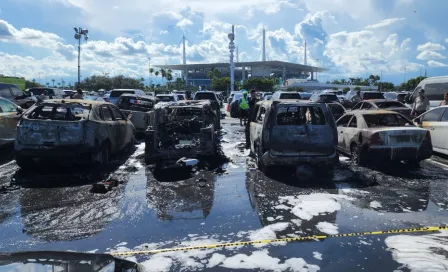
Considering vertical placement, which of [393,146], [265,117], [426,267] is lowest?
[426,267]

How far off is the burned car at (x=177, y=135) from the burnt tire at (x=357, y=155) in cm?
336

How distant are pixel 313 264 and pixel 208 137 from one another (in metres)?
5.39

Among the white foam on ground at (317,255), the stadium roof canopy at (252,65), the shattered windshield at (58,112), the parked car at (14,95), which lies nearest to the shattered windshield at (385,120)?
the white foam on ground at (317,255)

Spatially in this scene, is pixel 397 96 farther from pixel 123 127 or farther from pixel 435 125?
pixel 123 127

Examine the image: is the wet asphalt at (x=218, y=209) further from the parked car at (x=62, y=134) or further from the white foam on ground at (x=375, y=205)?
the parked car at (x=62, y=134)

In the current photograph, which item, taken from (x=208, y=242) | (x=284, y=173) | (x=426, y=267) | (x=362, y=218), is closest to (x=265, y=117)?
(x=284, y=173)

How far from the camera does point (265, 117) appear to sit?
8562mm

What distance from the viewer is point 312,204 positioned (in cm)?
652

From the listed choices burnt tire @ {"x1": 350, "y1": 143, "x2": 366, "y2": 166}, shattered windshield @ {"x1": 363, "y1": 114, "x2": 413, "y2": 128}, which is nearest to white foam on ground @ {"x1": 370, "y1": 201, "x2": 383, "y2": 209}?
burnt tire @ {"x1": 350, "y1": 143, "x2": 366, "y2": 166}

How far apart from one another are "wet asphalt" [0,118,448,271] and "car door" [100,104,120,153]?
0.68m

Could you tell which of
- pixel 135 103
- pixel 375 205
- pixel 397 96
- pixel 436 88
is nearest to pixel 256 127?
pixel 375 205

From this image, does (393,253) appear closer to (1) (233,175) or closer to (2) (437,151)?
(1) (233,175)

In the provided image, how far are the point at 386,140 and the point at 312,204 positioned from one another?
3329mm

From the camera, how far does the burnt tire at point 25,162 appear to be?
27.8 feet
